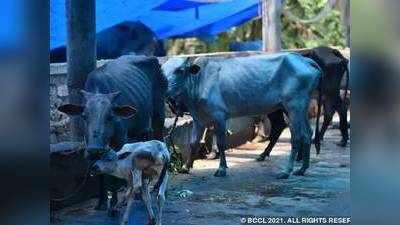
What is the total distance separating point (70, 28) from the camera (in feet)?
16.2

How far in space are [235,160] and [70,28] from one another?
2.97 m

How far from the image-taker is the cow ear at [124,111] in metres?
4.77

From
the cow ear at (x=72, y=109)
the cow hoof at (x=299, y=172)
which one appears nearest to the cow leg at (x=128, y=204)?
the cow ear at (x=72, y=109)

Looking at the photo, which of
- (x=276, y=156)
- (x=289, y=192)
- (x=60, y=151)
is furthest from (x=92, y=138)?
(x=276, y=156)

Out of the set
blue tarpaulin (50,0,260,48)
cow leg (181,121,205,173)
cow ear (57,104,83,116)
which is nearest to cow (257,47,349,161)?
cow leg (181,121,205,173)

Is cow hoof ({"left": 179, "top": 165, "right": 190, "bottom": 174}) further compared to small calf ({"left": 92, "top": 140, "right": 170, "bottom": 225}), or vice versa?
cow hoof ({"left": 179, "top": 165, "right": 190, "bottom": 174})

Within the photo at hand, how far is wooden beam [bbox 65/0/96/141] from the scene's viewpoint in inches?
191

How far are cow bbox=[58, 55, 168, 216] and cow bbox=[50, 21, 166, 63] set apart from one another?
2.28 metres

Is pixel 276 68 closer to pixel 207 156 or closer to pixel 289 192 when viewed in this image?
pixel 207 156

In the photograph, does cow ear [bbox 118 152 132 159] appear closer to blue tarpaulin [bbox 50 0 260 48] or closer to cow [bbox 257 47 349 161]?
blue tarpaulin [bbox 50 0 260 48]

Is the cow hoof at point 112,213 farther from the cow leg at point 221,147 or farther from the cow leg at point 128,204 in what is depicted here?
the cow leg at point 221,147

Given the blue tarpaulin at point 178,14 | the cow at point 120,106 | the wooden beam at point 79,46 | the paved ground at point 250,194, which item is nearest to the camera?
the cow at point 120,106

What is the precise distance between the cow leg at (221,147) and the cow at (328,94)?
63cm
